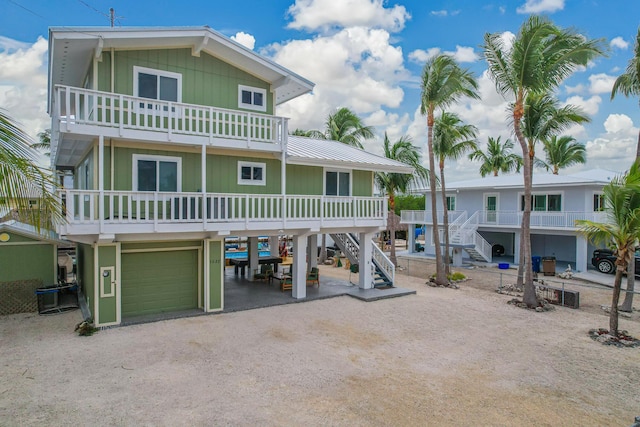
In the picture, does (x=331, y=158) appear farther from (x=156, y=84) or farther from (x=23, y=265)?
(x=23, y=265)

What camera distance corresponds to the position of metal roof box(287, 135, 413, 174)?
46.9 ft

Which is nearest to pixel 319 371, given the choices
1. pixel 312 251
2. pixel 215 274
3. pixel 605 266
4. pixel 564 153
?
pixel 215 274

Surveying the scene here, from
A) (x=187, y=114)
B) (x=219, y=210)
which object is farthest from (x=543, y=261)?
(x=187, y=114)

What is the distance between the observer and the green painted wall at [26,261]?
1257 cm

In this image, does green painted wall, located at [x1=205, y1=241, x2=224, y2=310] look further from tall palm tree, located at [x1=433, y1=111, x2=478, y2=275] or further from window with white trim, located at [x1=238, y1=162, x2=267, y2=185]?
tall palm tree, located at [x1=433, y1=111, x2=478, y2=275]

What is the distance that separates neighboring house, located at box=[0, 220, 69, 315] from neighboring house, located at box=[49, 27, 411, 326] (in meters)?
1.27

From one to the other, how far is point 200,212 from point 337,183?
20.3ft

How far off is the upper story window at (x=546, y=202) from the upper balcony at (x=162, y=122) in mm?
19615

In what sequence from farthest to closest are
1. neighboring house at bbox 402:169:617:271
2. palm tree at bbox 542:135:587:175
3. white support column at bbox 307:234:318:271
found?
palm tree at bbox 542:135:587:175
neighboring house at bbox 402:169:617:271
white support column at bbox 307:234:318:271

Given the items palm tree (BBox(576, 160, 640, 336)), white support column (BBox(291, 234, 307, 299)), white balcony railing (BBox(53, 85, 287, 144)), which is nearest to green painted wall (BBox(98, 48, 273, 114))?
white balcony railing (BBox(53, 85, 287, 144))

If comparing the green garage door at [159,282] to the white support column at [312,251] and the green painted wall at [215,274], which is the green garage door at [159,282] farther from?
the white support column at [312,251]

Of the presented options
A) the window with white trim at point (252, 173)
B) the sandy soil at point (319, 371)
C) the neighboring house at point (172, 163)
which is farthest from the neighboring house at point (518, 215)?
the window with white trim at point (252, 173)

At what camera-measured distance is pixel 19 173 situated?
412 cm

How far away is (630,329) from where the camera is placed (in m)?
11.9
